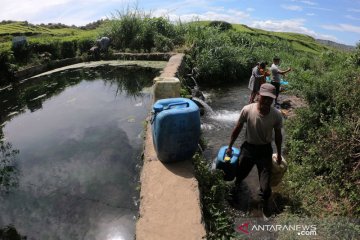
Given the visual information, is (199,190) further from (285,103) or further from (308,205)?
(285,103)

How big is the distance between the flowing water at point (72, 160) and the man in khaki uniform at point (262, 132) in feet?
6.55

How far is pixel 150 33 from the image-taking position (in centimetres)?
1812

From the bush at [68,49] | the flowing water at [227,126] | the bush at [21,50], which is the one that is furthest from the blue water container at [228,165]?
the bush at [68,49]

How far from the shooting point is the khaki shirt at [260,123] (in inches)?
177

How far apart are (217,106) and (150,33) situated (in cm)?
923

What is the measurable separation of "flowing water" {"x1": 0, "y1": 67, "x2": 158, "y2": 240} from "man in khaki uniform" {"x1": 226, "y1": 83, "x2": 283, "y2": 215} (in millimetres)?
1996

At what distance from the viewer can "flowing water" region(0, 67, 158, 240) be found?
4.97 meters

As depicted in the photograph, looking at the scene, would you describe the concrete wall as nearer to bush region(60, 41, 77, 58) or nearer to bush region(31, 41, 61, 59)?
bush region(31, 41, 61, 59)

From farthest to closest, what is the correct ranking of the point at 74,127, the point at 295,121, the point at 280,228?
the point at 74,127 < the point at 295,121 < the point at 280,228

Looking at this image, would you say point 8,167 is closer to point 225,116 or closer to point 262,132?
point 262,132

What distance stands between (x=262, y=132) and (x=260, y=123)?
0.13 meters

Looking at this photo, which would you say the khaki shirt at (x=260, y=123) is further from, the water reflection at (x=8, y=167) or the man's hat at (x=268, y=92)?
the water reflection at (x=8, y=167)

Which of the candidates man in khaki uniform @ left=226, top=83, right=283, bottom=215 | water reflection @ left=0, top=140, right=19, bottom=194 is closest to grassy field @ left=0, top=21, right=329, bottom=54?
water reflection @ left=0, top=140, right=19, bottom=194

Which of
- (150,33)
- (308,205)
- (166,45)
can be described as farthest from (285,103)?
(150,33)
